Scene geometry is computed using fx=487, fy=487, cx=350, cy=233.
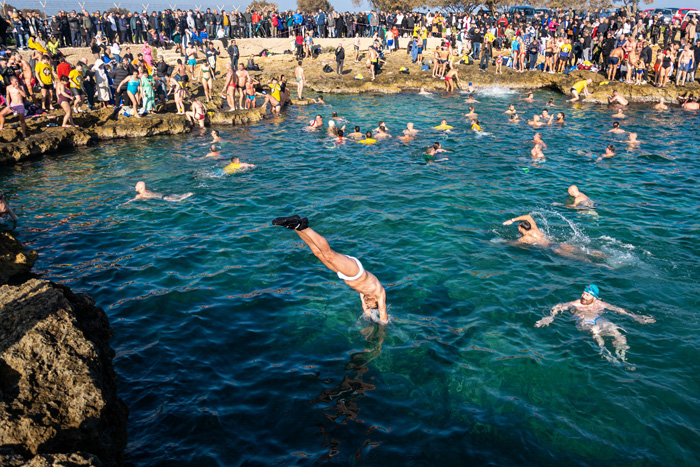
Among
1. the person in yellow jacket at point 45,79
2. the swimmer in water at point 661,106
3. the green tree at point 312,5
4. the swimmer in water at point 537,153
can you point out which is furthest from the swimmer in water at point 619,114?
the green tree at point 312,5

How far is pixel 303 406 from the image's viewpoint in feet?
24.3

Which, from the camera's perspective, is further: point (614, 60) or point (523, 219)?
point (614, 60)

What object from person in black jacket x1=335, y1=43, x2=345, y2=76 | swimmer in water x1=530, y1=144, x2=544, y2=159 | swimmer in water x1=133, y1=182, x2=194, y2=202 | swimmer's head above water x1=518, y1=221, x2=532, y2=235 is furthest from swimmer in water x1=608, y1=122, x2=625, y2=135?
swimmer in water x1=133, y1=182, x2=194, y2=202

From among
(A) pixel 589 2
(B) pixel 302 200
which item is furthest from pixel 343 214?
(A) pixel 589 2

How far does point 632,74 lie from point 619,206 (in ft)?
67.6

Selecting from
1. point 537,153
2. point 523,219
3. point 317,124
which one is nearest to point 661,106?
point 537,153

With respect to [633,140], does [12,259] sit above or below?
below

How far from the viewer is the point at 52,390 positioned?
5816mm

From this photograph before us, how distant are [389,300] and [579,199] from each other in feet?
26.2

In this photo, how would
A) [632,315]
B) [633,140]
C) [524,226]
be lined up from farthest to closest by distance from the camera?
1. [633,140]
2. [524,226]
3. [632,315]

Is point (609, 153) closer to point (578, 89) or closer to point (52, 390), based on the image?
point (578, 89)

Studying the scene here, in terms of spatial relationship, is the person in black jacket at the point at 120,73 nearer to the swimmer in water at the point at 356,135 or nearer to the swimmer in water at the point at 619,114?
the swimmer in water at the point at 356,135

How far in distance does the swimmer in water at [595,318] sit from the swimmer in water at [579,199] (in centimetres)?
563

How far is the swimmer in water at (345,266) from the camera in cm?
626
